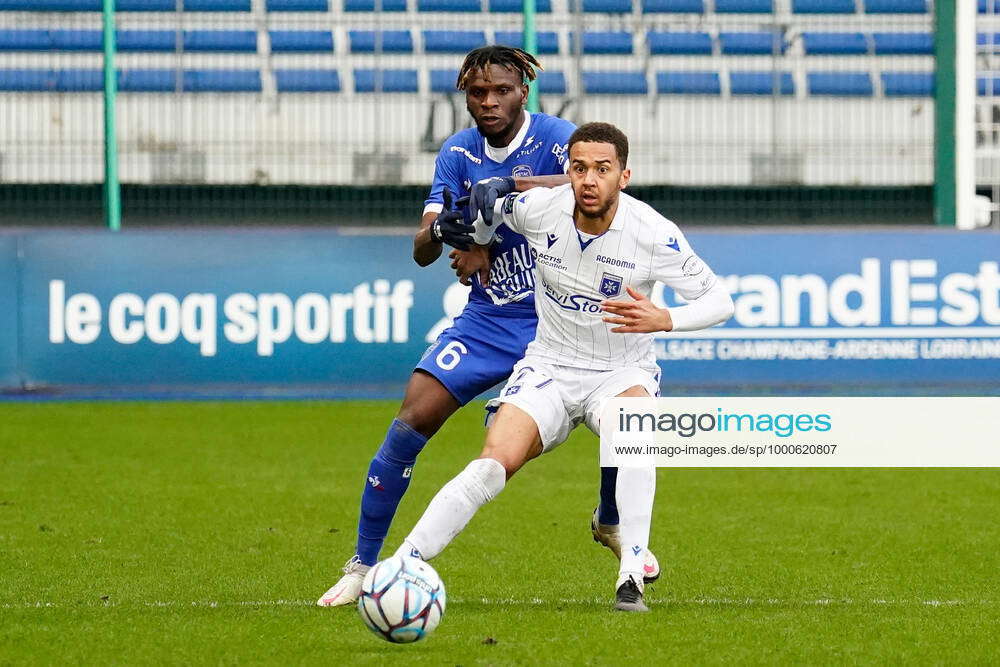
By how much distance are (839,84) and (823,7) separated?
2.80 feet

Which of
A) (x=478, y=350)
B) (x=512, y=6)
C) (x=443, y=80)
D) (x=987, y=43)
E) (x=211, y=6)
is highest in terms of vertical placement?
(x=211, y=6)

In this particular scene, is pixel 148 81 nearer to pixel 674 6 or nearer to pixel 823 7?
pixel 674 6

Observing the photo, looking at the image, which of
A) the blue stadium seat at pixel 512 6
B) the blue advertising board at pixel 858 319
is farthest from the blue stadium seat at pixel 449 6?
the blue advertising board at pixel 858 319

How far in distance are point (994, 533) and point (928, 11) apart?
875cm

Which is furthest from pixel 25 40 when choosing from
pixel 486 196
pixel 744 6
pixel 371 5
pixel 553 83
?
pixel 486 196

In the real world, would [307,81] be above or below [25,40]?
below

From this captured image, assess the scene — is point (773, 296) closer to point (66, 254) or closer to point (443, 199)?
point (66, 254)

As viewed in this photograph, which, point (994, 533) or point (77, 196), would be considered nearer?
point (994, 533)

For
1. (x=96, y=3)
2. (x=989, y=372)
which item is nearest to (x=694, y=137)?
(x=989, y=372)

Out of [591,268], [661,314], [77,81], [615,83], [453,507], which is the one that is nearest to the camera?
[453,507]

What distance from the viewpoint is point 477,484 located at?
520cm

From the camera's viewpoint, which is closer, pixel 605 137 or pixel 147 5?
Result: pixel 605 137

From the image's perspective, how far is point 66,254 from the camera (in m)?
13.6

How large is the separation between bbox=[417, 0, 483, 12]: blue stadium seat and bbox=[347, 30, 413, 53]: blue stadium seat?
1.37 ft
